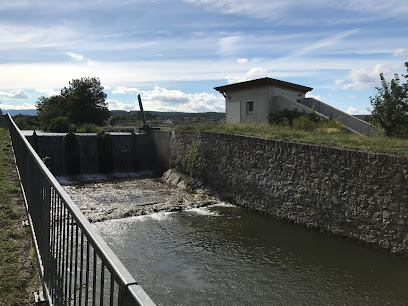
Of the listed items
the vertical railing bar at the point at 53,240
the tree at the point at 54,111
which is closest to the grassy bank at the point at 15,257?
the vertical railing bar at the point at 53,240

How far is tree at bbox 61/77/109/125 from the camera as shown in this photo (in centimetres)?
4538

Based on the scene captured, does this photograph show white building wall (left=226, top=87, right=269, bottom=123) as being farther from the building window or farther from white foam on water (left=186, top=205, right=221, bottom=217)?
white foam on water (left=186, top=205, right=221, bottom=217)

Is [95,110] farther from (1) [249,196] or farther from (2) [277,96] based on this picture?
(1) [249,196]

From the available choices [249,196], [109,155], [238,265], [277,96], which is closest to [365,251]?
[238,265]

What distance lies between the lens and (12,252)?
369 cm

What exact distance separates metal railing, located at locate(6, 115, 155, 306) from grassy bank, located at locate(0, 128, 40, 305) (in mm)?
154

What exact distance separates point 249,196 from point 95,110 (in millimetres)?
37367

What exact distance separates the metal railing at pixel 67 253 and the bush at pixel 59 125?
41.9 meters

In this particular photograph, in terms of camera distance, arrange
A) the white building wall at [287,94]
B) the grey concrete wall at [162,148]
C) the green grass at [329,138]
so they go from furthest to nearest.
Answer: the white building wall at [287,94]
the grey concrete wall at [162,148]
the green grass at [329,138]

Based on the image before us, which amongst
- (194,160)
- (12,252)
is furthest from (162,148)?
(12,252)

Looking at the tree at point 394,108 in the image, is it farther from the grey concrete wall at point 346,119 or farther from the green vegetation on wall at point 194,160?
the green vegetation on wall at point 194,160

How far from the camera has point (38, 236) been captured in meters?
3.66

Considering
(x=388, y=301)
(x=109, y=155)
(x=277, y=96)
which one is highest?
(x=277, y=96)

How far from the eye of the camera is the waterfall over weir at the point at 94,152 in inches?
830
